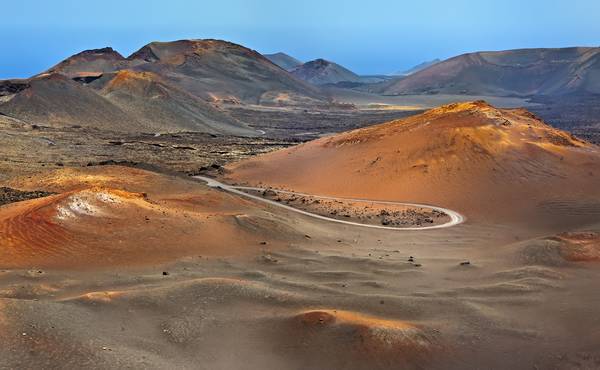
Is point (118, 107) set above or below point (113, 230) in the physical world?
above

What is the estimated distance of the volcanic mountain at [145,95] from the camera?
220 feet

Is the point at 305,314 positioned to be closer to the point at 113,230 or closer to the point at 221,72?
the point at 113,230

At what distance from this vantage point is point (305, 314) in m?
12.5

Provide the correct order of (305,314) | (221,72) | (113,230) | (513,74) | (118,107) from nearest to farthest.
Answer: (305,314)
(113,230)
(118,107)
(221,72)
(513,74)

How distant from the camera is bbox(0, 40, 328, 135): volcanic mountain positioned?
6700 centimetres

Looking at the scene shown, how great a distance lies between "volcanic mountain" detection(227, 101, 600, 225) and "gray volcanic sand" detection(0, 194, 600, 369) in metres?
12.0

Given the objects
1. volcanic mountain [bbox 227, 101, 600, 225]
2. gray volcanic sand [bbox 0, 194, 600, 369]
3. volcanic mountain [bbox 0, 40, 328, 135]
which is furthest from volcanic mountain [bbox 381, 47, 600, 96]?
gray volcanic sand [bbox 0, 194, 600, 369]

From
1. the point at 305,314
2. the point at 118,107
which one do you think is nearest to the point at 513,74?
the point at 118,107

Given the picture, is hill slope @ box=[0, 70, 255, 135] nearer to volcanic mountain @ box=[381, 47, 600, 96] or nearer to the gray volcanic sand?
the gray volcanic sand

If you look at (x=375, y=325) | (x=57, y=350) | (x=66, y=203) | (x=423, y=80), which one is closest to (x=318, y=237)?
(x=66, y=203)

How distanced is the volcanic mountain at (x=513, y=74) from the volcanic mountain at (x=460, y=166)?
371ft

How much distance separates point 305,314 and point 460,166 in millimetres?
23943

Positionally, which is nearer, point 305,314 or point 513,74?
point 305,314

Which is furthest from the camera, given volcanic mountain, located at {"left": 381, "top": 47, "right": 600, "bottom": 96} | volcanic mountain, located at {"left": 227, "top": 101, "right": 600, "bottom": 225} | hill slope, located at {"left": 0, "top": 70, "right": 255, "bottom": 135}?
volcanic mountain, located at {"left": 381, "top": 47, "right": 600, "bottom": 96}
